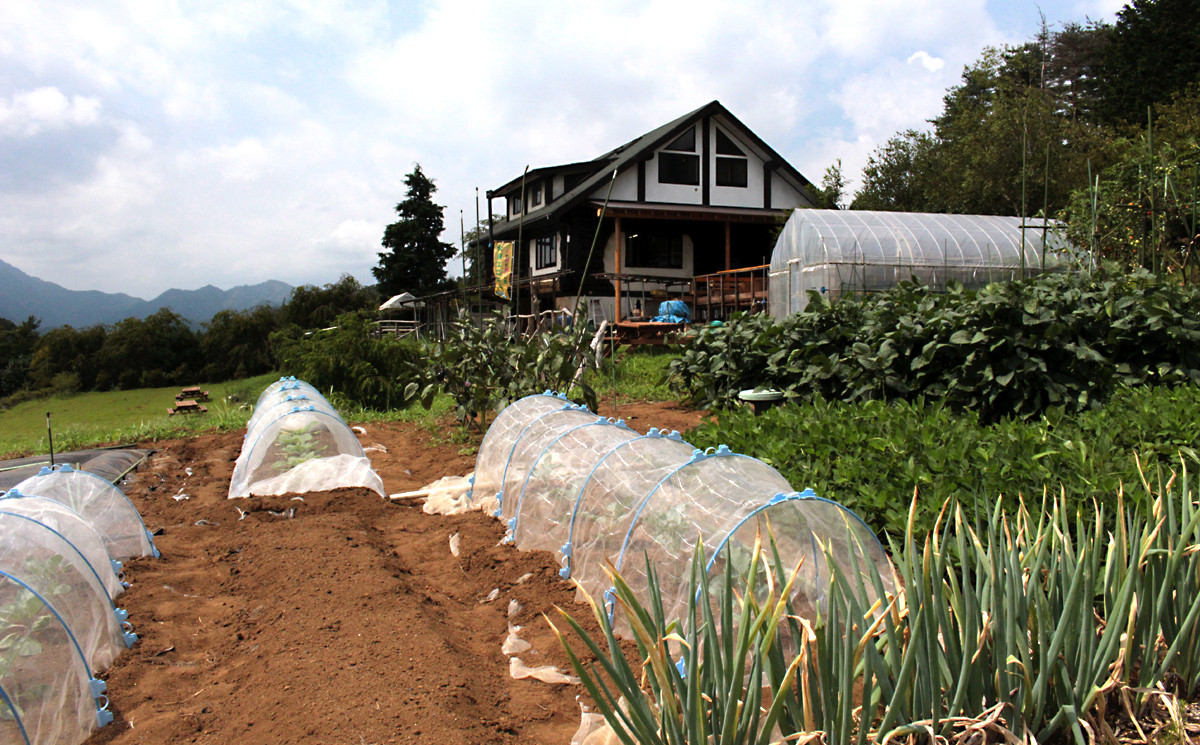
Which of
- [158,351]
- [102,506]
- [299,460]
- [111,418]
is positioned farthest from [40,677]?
[158,351]

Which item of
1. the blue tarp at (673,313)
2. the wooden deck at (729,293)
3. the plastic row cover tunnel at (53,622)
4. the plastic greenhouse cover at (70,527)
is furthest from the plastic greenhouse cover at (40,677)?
the blue tarp at (673,313)

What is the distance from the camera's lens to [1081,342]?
526cm

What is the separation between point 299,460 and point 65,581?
3.13 meters

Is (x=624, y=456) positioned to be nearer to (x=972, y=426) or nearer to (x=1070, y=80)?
(x=972, y=426)

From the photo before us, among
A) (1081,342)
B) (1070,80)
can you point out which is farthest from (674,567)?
(1070,80)

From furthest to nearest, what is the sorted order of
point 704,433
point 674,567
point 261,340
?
1. point 261,340
2. point 704,433
3. point 674,567

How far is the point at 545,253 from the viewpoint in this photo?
24.9m

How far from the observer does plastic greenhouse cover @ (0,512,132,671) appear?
9.50 feet

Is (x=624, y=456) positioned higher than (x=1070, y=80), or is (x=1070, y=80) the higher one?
(x=1070, y=80)

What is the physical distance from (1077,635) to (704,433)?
3131 millimetres

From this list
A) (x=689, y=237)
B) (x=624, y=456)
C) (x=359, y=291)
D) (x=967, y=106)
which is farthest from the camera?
(x=359, y=291)

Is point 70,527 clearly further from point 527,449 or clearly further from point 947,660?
point 947,660

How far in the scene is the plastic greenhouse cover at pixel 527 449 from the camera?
192 inches

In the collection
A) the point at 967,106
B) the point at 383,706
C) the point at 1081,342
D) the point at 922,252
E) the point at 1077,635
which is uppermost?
the point at 967,106
